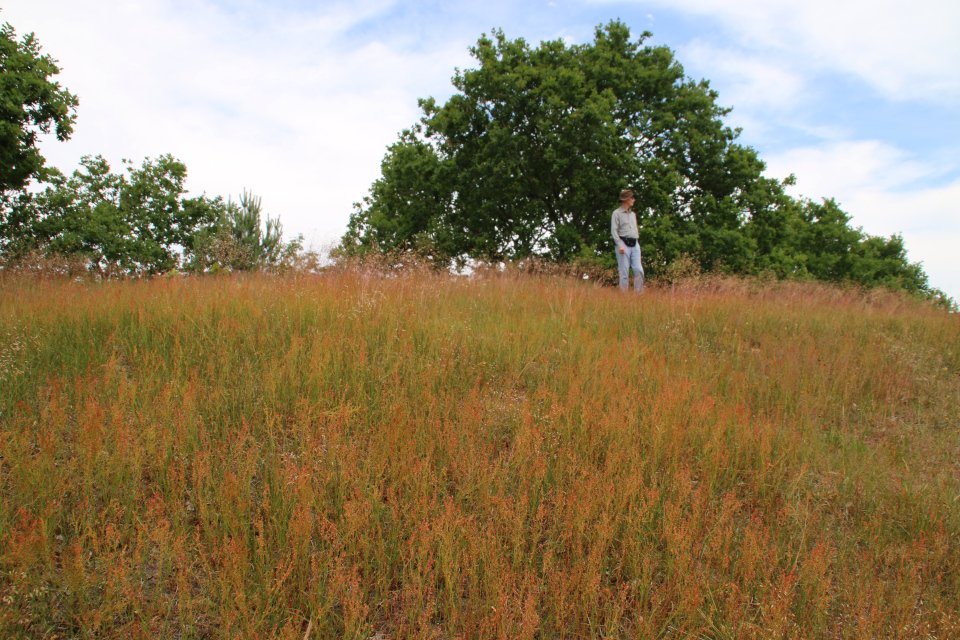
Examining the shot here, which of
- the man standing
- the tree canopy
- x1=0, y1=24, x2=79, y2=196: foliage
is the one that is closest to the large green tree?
the tree canopy

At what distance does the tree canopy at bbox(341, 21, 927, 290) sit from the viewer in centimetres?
1712

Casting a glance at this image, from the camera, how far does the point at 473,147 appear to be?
1903 cm

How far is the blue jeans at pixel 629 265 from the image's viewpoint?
9734 mm

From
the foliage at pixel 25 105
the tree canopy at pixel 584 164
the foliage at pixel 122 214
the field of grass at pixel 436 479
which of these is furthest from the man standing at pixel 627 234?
the foliage at pixel 122 214

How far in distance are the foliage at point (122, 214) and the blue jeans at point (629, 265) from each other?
1965 centimetres

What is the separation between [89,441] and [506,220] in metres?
18.2

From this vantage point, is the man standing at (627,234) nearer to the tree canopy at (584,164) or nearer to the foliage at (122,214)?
the tree canopy at (584,164)

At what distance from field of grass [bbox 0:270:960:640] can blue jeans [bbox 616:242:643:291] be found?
4127 millimetres

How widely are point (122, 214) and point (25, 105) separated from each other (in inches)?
560

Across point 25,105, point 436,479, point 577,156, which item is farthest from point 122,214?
point 436,479

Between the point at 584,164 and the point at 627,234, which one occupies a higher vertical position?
the point at 584,164

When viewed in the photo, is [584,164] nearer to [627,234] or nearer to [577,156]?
[577,156]

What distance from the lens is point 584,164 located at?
691 inches

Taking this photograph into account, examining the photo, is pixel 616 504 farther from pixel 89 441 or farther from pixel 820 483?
pixel 89 441
